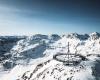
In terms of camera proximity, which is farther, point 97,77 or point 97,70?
point 97,70

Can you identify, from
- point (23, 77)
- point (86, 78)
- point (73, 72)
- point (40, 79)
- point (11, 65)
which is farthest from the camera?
point (11, 65)

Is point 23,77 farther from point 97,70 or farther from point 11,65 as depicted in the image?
point 11,65

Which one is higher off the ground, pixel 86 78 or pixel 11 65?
pixel 86 78

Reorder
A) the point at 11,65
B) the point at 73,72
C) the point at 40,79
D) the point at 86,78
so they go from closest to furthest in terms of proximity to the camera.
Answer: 1. the point at 86,78
2. the point at 73,72
3. the point at 40,79
4. the point at 11,65

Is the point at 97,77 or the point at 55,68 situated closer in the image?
the point at 97,77

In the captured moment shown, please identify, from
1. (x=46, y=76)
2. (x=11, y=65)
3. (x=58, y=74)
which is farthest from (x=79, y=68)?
(x=11, y=65)

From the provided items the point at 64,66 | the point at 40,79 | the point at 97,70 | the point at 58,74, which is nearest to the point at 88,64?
the point at 97,70

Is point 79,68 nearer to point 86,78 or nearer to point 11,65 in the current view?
point 86,78

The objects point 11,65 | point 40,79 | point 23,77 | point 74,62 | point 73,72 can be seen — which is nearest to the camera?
point 73,72

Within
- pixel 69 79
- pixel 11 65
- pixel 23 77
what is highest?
pixel 69 79
